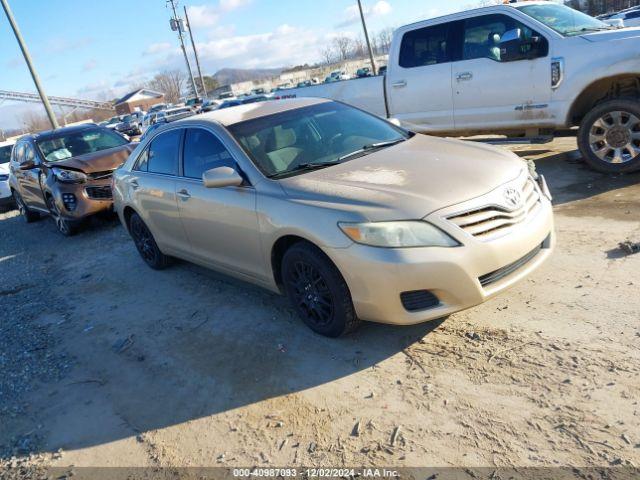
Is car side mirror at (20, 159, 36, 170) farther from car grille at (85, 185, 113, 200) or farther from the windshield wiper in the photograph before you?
the windshield wiper

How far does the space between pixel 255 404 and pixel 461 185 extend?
1.93 m

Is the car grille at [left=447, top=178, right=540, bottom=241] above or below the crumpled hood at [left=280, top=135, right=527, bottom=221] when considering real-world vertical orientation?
below

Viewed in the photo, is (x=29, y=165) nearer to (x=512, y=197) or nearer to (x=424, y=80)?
(x=424, y=80)

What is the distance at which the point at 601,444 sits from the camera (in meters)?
2.40

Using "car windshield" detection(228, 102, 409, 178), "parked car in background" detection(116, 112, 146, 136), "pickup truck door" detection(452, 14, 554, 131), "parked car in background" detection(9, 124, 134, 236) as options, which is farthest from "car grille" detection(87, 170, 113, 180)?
"parked car in background" detection(116, 112, 146, 136)

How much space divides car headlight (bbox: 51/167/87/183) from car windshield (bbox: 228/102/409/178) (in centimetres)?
518

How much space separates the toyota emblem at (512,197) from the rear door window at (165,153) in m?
→ 3.05

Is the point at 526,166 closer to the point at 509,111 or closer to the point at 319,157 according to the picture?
the point at 319,157

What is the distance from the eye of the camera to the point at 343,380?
10.8ft

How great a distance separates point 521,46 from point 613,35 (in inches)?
40.2

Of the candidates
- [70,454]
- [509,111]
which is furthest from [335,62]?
[70,454]

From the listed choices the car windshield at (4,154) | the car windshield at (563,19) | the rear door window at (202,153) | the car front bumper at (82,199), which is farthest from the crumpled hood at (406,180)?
the car windshield at (4,154)

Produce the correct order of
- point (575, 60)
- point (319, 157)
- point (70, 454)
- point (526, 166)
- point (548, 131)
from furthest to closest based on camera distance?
point (548, 131) < point (575, 60) < point (319, 157) < point (526, 166) < point (70, 454)

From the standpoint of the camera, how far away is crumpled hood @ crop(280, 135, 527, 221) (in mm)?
3188
